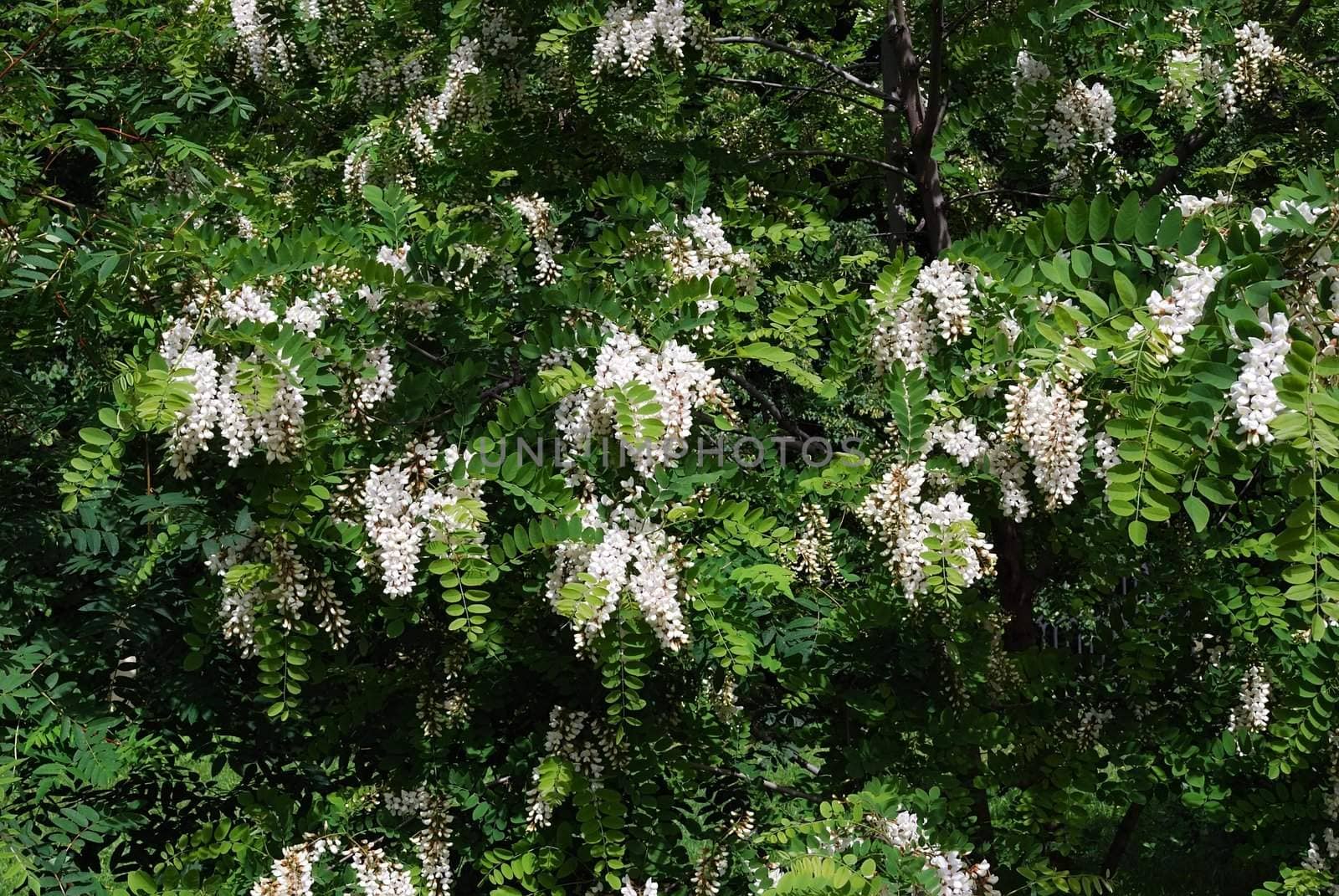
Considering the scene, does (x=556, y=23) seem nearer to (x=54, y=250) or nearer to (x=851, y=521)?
(x=54, y=250)

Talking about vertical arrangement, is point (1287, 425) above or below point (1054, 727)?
above

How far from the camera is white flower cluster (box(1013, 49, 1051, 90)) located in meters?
3.88

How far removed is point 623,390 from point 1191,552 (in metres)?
1.96

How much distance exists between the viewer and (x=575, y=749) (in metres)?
3.29

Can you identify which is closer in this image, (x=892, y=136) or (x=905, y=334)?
(x=905, y=334)

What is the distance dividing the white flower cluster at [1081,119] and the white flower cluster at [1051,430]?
5.40 ft

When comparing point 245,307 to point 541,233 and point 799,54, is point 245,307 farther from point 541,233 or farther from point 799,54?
point 799,54

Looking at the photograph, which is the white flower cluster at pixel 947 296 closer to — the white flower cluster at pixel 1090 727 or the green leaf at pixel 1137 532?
the green leaf at pixel 1137 532

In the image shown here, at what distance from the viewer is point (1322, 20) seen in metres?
4.60

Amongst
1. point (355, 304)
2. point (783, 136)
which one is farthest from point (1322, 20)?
point (355, 304)

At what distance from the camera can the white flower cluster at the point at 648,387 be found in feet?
9.11

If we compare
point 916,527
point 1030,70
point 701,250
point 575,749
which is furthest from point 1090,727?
point 1030,70

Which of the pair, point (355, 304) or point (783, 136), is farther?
point (783, 136)

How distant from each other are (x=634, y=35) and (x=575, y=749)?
2.09 meters
